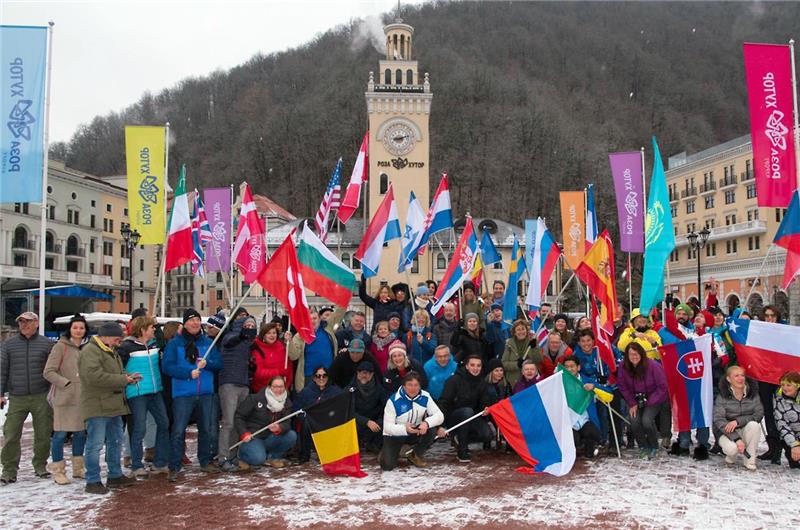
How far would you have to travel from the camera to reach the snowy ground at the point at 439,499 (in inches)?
255

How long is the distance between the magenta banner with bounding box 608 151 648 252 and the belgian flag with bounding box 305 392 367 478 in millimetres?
12048

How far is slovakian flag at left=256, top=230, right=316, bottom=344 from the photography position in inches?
357

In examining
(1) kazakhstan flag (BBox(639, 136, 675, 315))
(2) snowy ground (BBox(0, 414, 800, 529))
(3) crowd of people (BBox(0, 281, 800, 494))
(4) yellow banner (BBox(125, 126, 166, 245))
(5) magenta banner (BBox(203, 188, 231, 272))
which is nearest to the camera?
(2) snowy ground (BBox(0, 414, 800, 529))

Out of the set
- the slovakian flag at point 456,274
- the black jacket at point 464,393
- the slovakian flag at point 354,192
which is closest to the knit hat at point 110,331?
the black jacket at point 464,393

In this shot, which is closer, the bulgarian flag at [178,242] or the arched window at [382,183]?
the bulgarian flag at [178,242]

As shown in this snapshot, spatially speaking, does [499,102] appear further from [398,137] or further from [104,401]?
[104,401]

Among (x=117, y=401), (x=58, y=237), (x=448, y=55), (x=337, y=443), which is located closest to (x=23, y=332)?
(x=117, y=401)

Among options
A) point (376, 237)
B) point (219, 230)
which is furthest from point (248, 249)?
point (376, 237)

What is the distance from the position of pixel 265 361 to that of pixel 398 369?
1838mm

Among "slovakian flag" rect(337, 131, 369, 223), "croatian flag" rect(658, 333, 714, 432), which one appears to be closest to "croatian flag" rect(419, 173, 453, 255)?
"slovakian flag" rect(337, 131, 369, 223)

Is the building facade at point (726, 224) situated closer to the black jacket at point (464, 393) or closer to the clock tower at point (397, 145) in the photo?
the clock tower at point (397, 145)

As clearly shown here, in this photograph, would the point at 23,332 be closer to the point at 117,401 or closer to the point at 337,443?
the point at 117,401

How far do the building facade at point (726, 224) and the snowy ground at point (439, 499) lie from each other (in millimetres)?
42488

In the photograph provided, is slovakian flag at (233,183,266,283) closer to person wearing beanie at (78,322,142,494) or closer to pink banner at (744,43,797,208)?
person wearing beanie at (78,322,142,494)
